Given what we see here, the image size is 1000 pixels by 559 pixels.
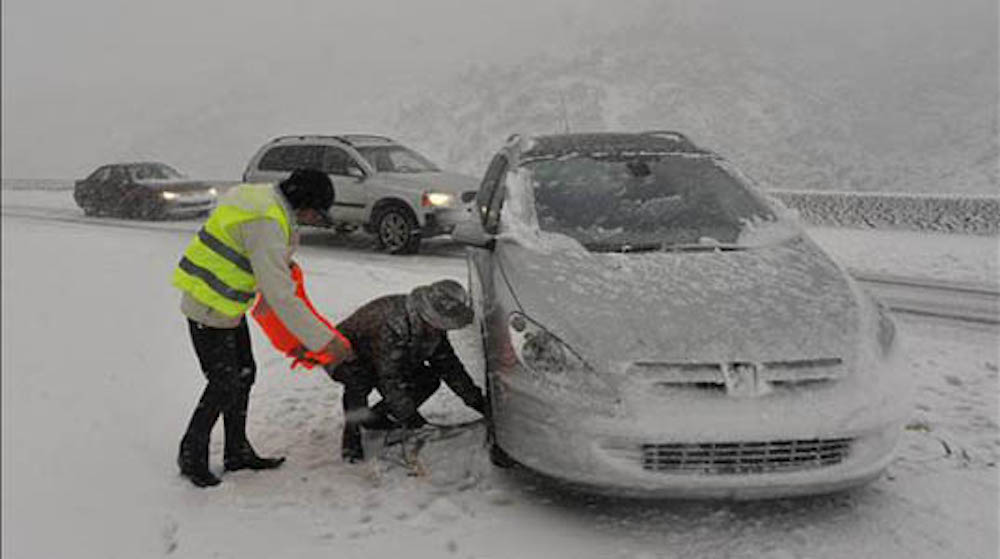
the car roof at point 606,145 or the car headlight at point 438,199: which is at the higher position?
the car roof at point 606,145

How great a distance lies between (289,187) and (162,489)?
160 centimetres

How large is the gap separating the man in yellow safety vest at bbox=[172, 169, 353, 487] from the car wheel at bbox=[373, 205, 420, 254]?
7519mm

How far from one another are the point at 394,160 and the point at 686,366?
32.1ft

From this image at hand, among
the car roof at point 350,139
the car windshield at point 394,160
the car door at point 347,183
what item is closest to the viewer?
the car door at point 347,183

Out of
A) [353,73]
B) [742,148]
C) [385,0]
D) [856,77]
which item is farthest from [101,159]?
[856,77]

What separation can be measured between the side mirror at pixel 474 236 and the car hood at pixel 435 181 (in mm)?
6635

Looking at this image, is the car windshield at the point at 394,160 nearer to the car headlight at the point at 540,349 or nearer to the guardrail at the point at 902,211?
the guardrail at the point at 902,211

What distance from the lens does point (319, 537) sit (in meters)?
3.51

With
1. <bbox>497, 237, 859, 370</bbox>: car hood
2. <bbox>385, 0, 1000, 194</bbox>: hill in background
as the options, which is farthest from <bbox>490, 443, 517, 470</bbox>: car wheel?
<bbox>385, 0, 1000, 194</bbox>: hill in background

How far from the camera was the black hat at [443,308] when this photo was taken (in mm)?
4023

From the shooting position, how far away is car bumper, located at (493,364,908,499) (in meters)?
3.28

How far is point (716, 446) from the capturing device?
3.29 meters

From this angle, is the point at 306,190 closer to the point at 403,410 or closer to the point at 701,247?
the point at 403,410

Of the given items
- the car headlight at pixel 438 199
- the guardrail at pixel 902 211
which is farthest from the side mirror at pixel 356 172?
the guardrail at pixel 902 211
